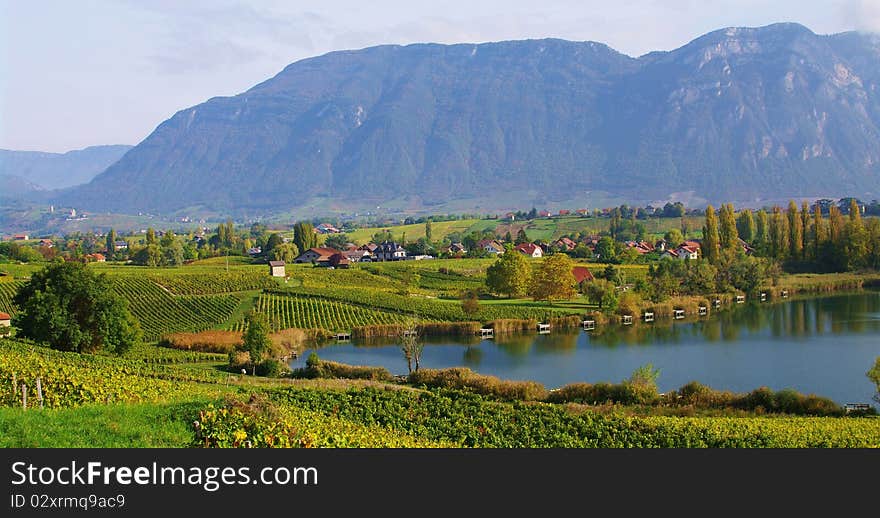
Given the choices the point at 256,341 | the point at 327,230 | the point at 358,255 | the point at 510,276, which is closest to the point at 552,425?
the point at 256,341

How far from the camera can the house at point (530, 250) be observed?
80.4m

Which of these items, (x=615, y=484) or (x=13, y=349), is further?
(x=13, y=349)

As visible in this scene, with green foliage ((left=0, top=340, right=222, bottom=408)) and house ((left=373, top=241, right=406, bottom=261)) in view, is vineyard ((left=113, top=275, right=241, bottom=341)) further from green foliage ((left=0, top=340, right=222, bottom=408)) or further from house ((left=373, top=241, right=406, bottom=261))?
house ((left=373, top=241, right=406, bottom=261))

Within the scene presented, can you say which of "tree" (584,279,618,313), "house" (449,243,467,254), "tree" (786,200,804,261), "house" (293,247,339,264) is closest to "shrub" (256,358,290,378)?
"tree" (584,279,618,313)

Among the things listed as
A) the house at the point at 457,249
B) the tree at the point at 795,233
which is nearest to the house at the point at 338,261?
the house at the point at 457,249

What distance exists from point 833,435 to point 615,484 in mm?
9478

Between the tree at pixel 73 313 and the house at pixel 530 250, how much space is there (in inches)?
2164

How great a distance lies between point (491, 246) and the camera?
289 feet

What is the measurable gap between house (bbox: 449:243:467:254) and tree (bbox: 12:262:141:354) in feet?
186

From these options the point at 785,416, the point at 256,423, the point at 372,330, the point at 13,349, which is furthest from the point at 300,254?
the point at 256,423

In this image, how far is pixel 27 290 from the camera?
94.7ft

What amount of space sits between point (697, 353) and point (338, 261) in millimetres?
41432

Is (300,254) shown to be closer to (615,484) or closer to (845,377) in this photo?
(845,377)

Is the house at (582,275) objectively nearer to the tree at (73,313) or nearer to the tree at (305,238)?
the tree at (305,238)
